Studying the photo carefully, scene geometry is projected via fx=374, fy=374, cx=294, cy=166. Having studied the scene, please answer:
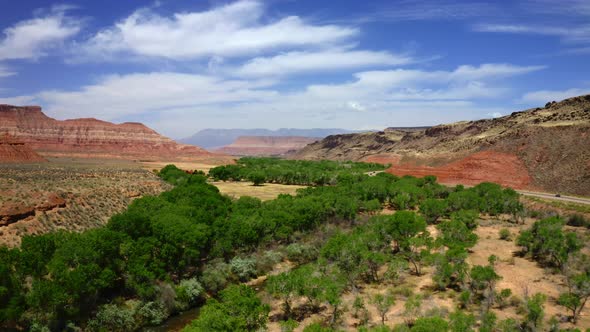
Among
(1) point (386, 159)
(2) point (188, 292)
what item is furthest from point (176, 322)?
(1) point (386, 159)

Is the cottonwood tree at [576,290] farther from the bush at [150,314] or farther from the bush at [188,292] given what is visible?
the bush at [150,314]

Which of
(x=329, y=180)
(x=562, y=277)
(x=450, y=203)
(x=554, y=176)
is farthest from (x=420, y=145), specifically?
(x=562, y=277)

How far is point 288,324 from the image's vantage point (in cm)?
2214

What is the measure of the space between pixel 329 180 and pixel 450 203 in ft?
134

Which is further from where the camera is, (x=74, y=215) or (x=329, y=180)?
→ (x=329, y=180)

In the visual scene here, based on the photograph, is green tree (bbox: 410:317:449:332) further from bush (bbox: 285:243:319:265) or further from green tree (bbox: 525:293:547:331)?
bush (bbox: 285:243:319:265)

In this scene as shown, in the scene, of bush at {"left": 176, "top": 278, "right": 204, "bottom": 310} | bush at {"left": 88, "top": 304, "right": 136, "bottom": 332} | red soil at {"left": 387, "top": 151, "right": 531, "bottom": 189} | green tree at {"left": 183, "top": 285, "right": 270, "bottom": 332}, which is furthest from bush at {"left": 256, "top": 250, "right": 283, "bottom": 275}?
red soil at {"left": 387, "top": 151, "right": 531, "bottom": 189}

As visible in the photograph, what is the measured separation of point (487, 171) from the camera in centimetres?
8081

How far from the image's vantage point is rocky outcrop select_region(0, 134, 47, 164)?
10949 centimetres

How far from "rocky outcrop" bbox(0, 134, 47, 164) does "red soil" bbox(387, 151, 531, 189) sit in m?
113

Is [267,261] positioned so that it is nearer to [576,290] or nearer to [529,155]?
[576,290]

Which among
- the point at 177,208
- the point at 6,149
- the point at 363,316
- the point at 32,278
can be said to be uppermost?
the point at 6,149

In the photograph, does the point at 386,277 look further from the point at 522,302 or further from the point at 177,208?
the point at 177,208

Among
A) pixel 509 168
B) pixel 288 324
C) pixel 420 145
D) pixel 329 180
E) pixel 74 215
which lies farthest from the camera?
pixel 420 145
